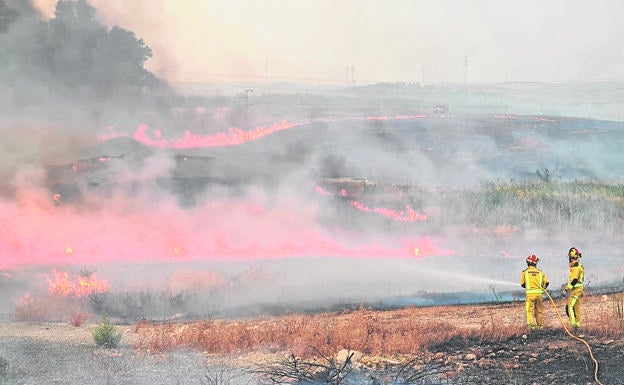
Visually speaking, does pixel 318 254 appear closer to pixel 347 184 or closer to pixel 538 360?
pixel 347 184

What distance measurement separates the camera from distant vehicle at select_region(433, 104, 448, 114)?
55.9 metres

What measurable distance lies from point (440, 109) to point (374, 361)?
46224mm

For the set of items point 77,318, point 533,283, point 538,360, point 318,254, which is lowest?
point 318,254

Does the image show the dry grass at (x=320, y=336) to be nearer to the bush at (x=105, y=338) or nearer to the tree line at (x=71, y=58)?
the bush at (x=105, y=338)

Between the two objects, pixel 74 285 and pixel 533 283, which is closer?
pixel 533 283

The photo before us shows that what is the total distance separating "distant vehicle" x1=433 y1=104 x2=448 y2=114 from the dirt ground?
4151 centimetres

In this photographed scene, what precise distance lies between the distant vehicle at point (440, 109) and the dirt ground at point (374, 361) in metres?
41.5

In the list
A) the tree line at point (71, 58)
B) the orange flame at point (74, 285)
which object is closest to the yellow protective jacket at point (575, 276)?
the orange flame at point (74, 285)

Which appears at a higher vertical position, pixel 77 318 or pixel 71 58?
pixel 71 58

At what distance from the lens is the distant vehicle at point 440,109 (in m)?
55.9

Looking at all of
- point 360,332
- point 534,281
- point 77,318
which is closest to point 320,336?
point 360,332

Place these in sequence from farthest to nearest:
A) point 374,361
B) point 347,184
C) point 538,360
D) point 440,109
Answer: point 440,109, point 347,184, point 374,361, point 538,360

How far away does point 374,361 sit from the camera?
13016 mm

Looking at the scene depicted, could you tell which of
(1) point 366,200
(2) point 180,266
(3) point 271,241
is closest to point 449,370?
(2) point 180,266
